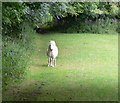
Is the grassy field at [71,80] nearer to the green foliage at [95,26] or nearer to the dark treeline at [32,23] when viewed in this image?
the dark treeline at [32,23]

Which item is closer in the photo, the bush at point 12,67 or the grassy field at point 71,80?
the grassy field at point 71,80

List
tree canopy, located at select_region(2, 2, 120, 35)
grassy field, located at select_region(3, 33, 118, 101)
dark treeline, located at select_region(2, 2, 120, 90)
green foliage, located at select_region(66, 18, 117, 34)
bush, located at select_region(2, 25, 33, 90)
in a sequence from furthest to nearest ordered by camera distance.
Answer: green foliage, located at select_region(66, 18, 117, 34) → bush, located at select_region(2, 25, 33, 90) → dark treeline, located at select_region(2, 2, 120, 90) → grassy field, located at select_region(3, 33, 118, 101) → tree canopy, located at select_region(2, 2, 120, 35)

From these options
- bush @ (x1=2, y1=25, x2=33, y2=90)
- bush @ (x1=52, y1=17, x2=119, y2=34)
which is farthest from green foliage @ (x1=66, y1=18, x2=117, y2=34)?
bush @ (x1=2, y1=25, x2=33, y2=90)

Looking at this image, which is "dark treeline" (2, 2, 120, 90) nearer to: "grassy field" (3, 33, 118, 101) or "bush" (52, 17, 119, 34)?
"bush" (52, 17, 119, 34)

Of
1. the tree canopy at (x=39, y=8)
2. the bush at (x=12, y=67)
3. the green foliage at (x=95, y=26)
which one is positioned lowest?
the green foliage at (x=95, y=26)

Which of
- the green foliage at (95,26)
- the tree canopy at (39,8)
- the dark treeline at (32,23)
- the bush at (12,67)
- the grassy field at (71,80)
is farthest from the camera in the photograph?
the green foliage at (95,26)

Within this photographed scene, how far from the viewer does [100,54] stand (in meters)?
19.3

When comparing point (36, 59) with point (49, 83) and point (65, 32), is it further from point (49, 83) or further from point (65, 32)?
point (65, 32)

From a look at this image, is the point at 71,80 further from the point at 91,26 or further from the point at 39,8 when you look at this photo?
the point at 91,26

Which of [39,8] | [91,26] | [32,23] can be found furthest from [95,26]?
[39,8]

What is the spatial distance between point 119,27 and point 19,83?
24177 mm

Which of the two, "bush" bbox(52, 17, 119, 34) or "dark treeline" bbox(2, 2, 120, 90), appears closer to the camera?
"dark treeline" bbox(2, 2, 120, 90)

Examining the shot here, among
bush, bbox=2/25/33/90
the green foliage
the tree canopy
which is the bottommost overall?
the green foliage

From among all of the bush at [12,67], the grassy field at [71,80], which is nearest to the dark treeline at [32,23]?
the bush at [12,67]
